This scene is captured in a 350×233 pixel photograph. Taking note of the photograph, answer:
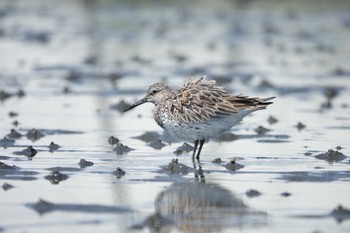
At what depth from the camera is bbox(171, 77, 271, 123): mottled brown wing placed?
1269cm

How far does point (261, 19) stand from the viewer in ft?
101

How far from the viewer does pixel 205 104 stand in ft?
42.2

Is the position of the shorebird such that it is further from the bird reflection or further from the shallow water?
the bird reflection

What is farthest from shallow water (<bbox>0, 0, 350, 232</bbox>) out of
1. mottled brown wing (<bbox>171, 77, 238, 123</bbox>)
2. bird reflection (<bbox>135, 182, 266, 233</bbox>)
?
mottled brown wing (<bbox>171, 77, 238, 123</bbox>)

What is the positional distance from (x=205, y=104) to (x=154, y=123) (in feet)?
10.6

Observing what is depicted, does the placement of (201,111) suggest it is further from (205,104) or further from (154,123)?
(154,123)

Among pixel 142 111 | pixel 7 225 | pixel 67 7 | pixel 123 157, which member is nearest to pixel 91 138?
pixel 123 157

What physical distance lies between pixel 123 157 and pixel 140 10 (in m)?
20.4

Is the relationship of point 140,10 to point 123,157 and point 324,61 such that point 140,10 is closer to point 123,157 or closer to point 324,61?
point 324,61

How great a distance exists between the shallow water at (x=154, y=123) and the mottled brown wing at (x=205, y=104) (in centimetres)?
61

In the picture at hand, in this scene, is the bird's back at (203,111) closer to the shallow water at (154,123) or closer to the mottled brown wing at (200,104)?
the mottled brown wing at (200,104)

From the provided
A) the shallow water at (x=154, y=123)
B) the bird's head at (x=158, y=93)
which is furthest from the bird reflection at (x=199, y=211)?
the bird's head at (x=158, y=93)

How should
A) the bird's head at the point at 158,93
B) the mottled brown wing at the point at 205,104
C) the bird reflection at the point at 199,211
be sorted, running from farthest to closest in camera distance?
1. the bird's head at the point at 158,93
2. the mottled brown wing at the point at 205,104
3. the bird reflection at the point at 199,211

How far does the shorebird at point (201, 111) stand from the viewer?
12.7 m
